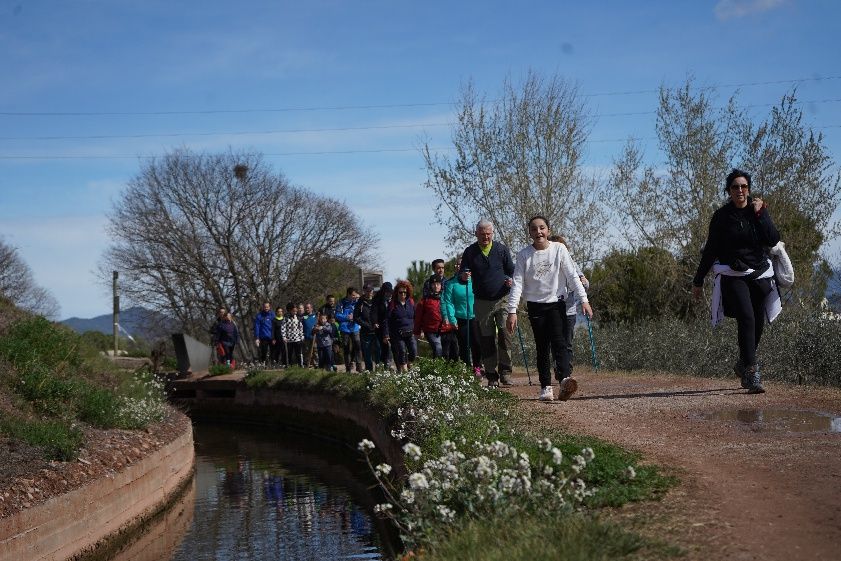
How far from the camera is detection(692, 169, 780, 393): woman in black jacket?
11031 mm

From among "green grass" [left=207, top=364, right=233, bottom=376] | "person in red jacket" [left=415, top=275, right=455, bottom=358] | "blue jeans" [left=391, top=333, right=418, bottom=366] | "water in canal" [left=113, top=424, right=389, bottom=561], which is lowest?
"water in canal" [left=113, top=424, right=389, bottom=561]

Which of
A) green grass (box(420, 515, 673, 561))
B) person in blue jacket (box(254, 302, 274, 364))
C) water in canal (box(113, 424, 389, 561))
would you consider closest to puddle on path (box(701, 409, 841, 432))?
green grass (box(420, 515, 673, 561))

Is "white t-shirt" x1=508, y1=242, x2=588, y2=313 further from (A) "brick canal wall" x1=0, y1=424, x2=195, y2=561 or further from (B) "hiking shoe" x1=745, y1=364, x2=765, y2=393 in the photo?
(A) "brick canal wall" x1=0, y1=424, x2=195, y2=561

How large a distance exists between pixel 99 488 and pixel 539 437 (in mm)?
6205

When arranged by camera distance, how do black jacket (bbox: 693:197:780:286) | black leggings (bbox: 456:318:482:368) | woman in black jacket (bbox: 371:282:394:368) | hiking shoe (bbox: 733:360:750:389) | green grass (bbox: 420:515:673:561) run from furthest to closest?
woman in black jacket (bbox: 371:282:394:368) → black leggings (bbox: 456:318:482:368) → hiking shoe (bbox: 733:360:750:389) → black jacket (bbox: 693:197:780:286) → green grass (bbox: 420:515:673:561)

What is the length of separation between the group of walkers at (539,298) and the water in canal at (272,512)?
239 centimetres

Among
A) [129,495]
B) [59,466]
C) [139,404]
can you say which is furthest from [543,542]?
[139,404]

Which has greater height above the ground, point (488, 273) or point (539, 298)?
point (488, 273)

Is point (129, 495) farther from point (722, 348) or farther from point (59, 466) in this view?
point (722, 348)

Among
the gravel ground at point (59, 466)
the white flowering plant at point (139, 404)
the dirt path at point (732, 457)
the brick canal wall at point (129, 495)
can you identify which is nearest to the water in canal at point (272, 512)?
the brick canal wall at point (129, 495)

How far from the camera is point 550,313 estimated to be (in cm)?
1152

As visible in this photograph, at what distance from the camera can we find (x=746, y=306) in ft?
36.4

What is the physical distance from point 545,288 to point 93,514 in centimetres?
549

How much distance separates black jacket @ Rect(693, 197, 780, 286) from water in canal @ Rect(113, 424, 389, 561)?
15.2 ft
